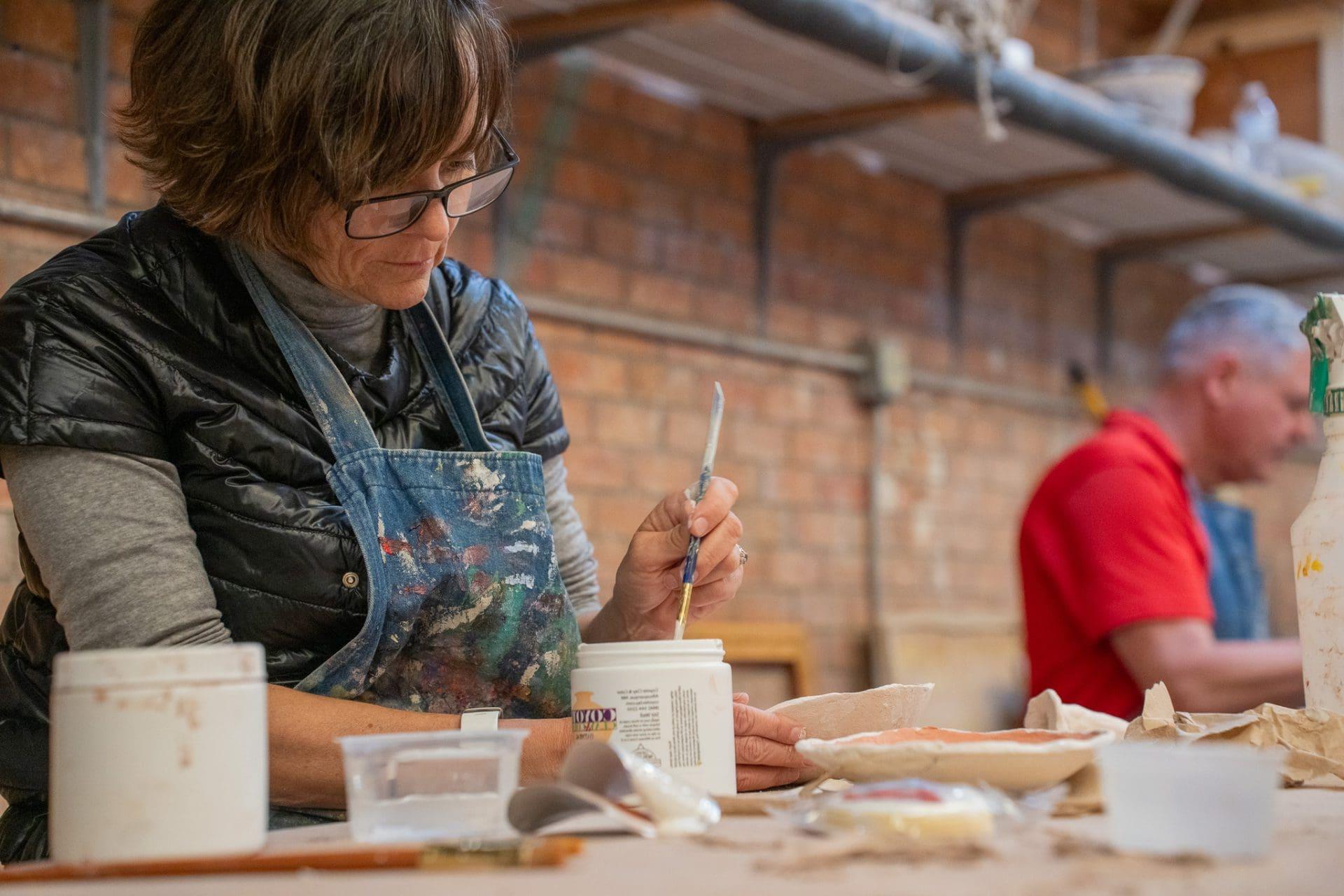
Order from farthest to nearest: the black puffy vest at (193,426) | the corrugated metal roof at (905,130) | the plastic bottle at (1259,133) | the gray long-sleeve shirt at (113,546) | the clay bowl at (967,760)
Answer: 1. the plastic bottle at (1259,133)
2. the corrugated metal roof at (905,130)
3. the black puffy vest at (193,426)
4. the gray long-sleeve shirt at (113,546)
5. the clay bowl at (967,760)

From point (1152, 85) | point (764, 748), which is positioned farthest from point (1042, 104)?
point (764, 748)

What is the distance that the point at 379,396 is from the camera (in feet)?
5.37

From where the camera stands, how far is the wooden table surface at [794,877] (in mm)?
830

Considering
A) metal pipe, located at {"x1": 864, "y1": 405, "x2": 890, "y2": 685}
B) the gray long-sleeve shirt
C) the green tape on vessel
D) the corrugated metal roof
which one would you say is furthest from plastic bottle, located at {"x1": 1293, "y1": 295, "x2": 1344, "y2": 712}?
metal pipe, located at {"x1": 864, "y1": 405, "x2": 890, "y2": 685}

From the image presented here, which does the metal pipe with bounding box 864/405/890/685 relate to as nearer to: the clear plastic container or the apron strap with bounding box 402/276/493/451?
the apron strap with bounding box 402/276/493/451

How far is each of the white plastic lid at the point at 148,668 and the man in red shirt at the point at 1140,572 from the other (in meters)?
2.31

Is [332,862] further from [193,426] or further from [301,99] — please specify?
[301,99]

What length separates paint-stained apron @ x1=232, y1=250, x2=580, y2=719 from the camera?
1.52 metres

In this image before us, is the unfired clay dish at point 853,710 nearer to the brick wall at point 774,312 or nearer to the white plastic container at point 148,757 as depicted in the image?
the white plastic container at point 148,757

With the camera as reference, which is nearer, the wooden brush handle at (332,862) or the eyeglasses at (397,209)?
the wooden brush handle at (332,862)

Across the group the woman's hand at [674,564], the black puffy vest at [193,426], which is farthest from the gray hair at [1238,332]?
the black puffy vest at [193,426]

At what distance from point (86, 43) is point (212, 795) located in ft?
7.34

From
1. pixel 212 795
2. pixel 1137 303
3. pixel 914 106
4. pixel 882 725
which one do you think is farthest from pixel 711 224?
pixel 212 795

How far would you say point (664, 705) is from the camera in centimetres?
124
